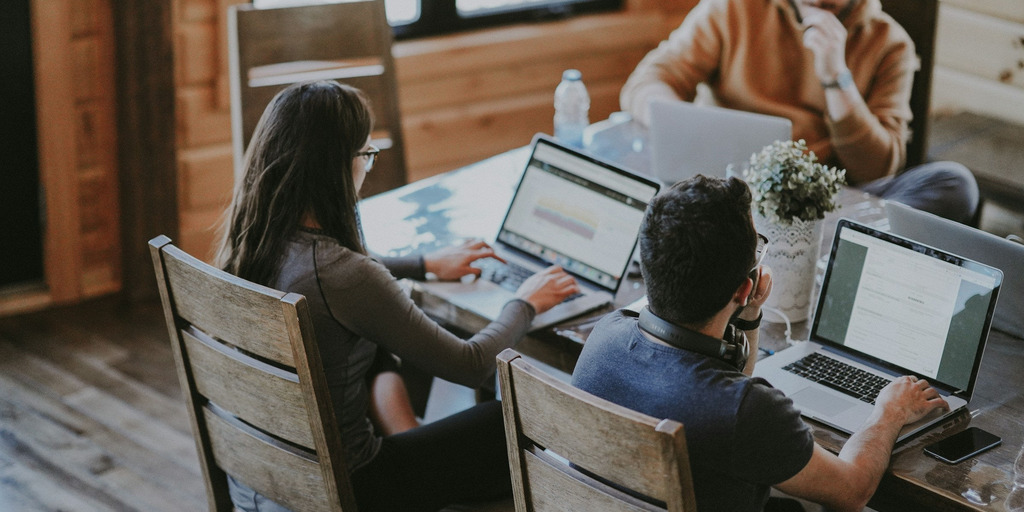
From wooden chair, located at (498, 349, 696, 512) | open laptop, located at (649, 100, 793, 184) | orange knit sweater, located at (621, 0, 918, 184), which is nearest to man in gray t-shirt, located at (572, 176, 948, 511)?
wooden chair, located at (498, 349, 696, 512)

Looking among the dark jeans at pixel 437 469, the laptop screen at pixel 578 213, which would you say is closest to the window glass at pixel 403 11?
the laptop screen at pixel 578 213

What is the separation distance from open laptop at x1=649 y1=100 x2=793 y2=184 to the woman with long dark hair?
0.74 m

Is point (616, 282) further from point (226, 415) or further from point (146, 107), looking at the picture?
point (146, 107)

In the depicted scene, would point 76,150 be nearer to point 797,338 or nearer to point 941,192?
point 797,338

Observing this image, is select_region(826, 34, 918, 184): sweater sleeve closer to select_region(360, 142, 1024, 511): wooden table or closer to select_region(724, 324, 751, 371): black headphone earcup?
select_region(360, 142, 1024, 511): wooden table

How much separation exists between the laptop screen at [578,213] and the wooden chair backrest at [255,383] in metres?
0.68

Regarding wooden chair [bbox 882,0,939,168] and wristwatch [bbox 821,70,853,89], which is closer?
wristwatch [bbox 821,70,853,89]

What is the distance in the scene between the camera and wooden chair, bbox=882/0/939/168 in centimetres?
288

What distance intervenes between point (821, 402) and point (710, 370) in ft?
1.38

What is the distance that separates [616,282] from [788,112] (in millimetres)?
1172

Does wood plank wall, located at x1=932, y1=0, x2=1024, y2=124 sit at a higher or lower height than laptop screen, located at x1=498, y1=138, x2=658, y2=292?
higher

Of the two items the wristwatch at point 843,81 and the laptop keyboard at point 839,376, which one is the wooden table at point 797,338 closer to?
the laptop keyboard at point 839,376

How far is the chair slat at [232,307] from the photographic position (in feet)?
5.00

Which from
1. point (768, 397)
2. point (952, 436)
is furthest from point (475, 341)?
point (952, 436)
